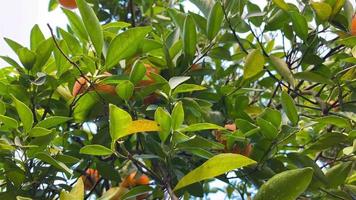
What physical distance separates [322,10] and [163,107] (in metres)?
0.30

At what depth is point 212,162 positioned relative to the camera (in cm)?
64

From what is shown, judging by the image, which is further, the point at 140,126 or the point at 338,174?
the point at 338,174

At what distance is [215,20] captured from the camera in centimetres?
88

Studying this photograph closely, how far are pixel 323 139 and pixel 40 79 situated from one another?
1.49 ft

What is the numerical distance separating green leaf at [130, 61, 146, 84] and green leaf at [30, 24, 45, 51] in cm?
21

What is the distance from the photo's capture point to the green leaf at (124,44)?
0.78m

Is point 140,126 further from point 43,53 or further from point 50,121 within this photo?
point 43,53

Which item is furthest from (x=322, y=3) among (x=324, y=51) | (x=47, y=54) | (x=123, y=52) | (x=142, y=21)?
(x=142, y=21)

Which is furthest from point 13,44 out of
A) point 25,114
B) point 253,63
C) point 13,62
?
point 253,63

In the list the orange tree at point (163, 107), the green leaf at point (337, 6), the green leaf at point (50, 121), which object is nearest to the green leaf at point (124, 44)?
the orange tree at point (163, 107)

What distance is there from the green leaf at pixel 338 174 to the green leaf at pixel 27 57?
0.49 metres

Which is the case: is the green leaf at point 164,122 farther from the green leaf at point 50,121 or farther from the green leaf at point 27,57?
the green leaf at point 27,57

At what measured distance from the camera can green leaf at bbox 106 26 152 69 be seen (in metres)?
0.78

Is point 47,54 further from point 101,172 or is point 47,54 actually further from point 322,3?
point 322,3
